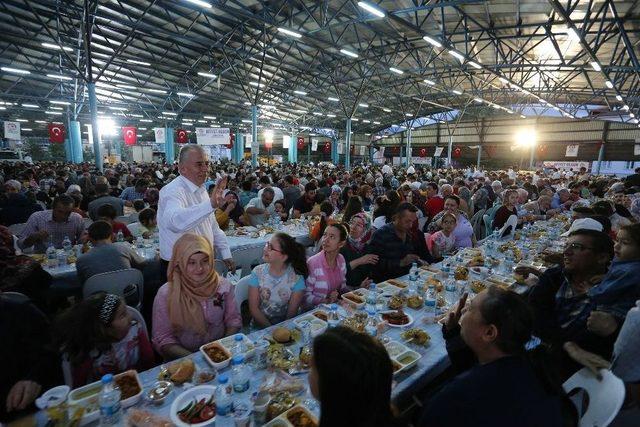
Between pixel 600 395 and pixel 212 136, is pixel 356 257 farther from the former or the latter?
pixel 212 136

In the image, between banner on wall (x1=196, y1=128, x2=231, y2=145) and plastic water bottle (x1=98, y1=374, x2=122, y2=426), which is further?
banner on wall (x1=196, y1=128, x2=231, y2=145)

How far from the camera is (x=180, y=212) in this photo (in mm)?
2854

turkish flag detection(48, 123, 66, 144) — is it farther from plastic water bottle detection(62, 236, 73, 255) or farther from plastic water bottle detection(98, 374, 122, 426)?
plastic water bottle detection(98, 374, 122, 426)

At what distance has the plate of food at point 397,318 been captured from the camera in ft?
8.96

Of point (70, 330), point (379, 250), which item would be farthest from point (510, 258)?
point (70, 330)

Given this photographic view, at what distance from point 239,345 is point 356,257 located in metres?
2.22

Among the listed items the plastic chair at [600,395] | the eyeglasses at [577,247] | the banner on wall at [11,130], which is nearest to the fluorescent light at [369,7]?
the eyeglasses at [577,247]

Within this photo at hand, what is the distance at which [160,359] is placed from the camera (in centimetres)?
269

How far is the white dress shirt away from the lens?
9.27 feet

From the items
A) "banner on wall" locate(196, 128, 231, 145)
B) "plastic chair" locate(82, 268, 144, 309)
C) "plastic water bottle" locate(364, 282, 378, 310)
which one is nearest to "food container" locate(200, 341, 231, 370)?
"plastic water bottle" locate(364, 282, 378, 310)

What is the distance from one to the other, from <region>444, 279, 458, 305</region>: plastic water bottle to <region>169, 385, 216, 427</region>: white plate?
2.43m

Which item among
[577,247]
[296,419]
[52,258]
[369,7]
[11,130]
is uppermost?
[369,7]

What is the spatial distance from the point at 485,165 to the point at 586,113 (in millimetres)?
9504

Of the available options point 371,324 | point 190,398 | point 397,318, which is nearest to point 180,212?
point 190,398
